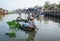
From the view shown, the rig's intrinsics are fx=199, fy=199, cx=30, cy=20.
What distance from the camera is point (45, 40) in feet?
26.9

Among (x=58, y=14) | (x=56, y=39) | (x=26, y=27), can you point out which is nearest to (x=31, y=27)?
(x=26, y=27)

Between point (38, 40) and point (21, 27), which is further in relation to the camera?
point (21, 27)

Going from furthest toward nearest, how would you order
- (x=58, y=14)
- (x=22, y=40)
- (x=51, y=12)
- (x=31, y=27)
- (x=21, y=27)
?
(x=51, y=12) < (x=58, y=14) < (x=21, y=27) < (x=31, y=27) < (x=22, y=40)

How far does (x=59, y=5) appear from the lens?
3284 centimetres

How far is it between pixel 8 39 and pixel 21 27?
3.79 meters

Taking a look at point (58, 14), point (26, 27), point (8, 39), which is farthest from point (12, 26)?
point (58, 14)

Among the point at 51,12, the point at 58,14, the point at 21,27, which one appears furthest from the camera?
the point at 51,12

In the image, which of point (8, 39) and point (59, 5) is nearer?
point (8, 39)

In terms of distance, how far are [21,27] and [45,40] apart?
387 centimetres

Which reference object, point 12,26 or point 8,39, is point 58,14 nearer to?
point 12,26

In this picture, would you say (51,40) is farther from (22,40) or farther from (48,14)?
(48,14)

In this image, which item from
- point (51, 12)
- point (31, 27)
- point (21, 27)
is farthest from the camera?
point (51, 12)

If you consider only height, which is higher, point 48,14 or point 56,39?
point 56,39

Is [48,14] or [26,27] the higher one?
[26,27]
